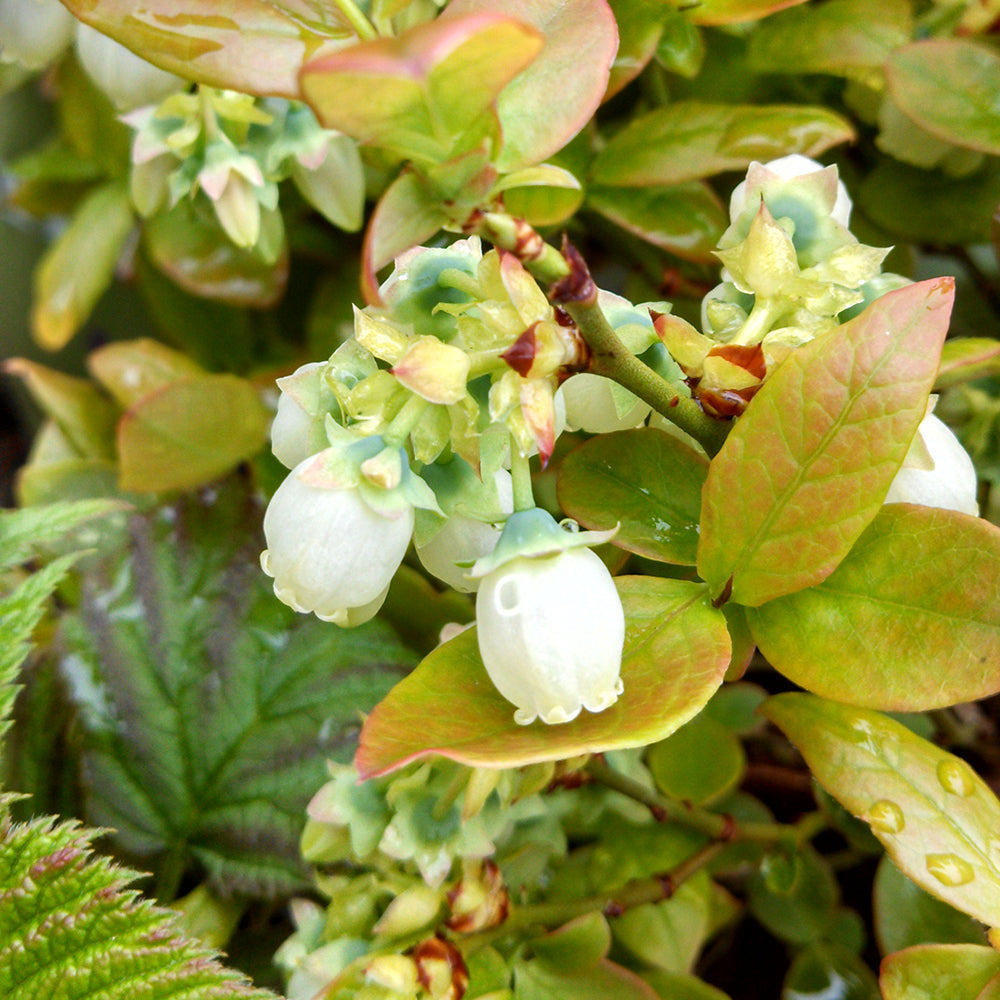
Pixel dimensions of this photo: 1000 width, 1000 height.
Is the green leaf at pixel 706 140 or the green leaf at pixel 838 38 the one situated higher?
the green leaf at pixel 838 38

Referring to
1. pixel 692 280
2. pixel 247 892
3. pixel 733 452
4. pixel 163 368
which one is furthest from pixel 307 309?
pixel 733 452

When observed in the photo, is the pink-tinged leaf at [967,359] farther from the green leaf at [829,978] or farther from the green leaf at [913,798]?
the green leaf at [829,978]

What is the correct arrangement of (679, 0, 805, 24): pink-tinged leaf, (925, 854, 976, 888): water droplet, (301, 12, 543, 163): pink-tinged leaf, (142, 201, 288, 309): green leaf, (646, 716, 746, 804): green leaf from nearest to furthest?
1. (301, 12, 543, 163): pink-tinged leaf
2. (925, 854, 976, 888): water droplet
3. (679, 0, 805, 24): pink-tinged leaf
4. (646, 716, 746, 804): green leaf
5. (142, 201, 288, 309): green leaf

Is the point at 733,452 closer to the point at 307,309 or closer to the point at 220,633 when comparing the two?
the point at 220,633

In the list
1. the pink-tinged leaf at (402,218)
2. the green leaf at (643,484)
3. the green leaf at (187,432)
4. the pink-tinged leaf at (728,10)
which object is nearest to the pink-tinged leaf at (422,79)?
the pink-tinged leaf at (402,218)

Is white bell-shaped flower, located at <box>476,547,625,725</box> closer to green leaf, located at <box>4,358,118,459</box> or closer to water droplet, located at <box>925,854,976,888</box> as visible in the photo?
water droplet, located at <box>925,854,976,888</box>

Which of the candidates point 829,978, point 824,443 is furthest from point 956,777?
point 829,978

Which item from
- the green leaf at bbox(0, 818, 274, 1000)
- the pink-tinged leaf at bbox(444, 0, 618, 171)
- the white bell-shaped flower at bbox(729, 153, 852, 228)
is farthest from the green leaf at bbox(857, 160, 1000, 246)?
the green leaf at bbox(0, 818, 274, 1000)
